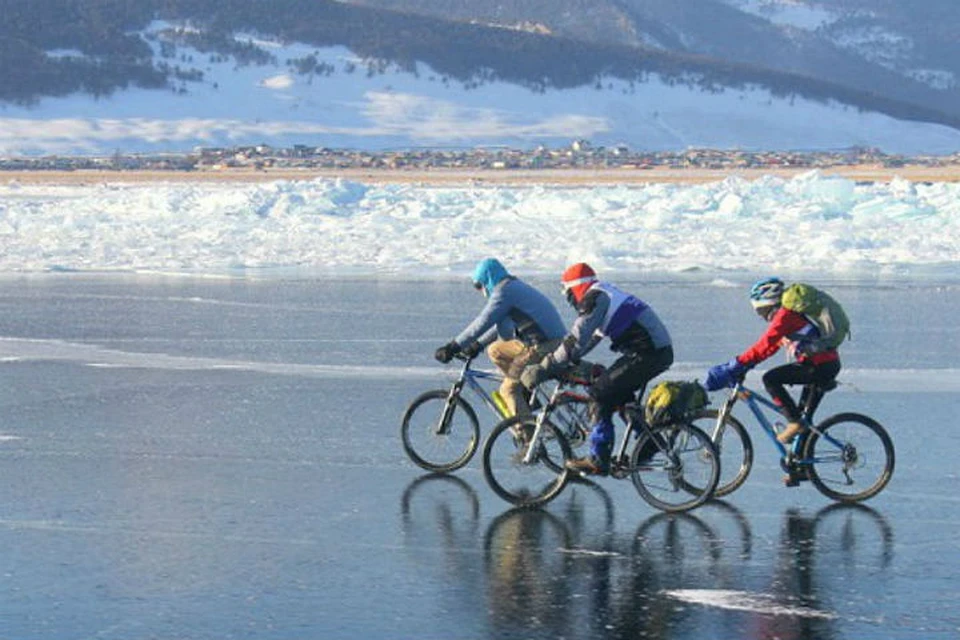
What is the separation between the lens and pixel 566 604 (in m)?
8.11

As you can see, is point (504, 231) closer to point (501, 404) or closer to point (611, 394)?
point (501, 404)

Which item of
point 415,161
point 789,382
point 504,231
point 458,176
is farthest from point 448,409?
point 415,161

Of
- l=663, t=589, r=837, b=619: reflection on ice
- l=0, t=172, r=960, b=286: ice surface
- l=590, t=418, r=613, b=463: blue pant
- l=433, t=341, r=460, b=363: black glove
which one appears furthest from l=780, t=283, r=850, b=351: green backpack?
l=0, t=172, r=960, b=286: ice surface

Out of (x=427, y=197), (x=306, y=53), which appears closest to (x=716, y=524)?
(x=427, y=197)

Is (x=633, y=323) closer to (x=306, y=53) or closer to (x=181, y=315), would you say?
(x=181, y=315)

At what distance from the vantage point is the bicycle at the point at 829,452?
10539mm

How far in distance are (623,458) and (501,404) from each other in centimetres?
117

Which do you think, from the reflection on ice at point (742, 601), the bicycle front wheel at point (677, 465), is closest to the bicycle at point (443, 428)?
the bicycle front wheel at point (677, 465)

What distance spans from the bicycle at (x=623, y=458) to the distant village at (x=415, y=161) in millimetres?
98158

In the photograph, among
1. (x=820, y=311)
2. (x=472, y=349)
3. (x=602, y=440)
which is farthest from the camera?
(x=472, y=349)

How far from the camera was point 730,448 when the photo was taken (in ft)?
36.3

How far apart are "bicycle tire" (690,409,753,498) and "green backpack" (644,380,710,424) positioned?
0.29ft

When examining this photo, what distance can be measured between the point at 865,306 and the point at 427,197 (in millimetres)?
25881

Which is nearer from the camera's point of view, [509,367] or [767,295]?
[767,295]
